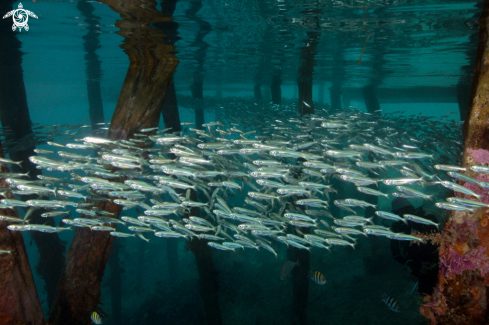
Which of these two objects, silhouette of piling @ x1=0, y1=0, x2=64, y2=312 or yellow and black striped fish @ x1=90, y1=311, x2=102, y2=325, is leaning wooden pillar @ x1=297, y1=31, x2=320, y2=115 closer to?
yellow and black striped fish @ x1=90, y1=311, x2=102, y2=325

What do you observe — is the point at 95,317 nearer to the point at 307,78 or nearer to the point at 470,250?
the point at 470,250

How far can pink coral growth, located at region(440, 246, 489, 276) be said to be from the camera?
4.01 m

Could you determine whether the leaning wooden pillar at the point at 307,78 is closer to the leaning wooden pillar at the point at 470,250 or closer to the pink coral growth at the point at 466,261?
the leaning wooden pillar at the point at 470,250

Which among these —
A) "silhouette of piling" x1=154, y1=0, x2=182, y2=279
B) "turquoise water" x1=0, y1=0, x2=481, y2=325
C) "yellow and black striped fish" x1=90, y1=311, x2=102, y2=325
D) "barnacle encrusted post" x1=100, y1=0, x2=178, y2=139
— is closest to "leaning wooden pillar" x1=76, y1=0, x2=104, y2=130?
"turquoise water" x1=0, y1=0, x2=481, y2=325

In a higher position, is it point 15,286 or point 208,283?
point 15,286

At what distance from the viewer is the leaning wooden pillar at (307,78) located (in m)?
10.9

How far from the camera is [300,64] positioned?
61.3 feet

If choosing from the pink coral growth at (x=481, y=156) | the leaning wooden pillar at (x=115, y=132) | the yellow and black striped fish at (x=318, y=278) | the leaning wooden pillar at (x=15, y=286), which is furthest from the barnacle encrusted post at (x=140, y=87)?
the pink coral growth at (x=481, y=156)

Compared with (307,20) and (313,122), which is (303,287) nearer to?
(313,122)

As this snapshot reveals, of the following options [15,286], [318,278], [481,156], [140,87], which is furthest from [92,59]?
[481,156]

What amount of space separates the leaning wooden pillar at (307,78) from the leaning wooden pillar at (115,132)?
588 cm

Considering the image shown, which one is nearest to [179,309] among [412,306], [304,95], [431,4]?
[412,306]

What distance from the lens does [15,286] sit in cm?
425

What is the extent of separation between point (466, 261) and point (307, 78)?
8.90 meters
